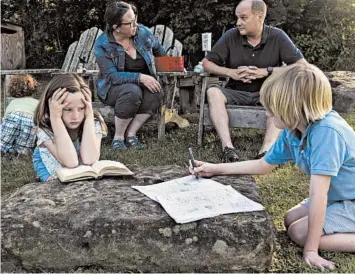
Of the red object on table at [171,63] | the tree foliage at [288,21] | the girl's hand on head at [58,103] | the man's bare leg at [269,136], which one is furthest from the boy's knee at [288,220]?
the tree foliage at [288,21]

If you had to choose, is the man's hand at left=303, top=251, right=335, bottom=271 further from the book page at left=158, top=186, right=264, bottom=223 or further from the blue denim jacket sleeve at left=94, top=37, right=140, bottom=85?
the blue denim jacket sleeve at left=94, top=37, right=140, bottom=85

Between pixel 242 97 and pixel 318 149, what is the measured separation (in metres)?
2.46

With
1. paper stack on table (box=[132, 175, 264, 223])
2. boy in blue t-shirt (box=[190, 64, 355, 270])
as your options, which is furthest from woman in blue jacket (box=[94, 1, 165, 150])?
boy in blue t-shirt (box=[190, 64, 355, 270])

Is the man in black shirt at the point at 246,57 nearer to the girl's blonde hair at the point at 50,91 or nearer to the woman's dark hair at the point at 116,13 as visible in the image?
the woman's dark hair at the point at 116,13

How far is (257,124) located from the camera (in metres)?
4.61

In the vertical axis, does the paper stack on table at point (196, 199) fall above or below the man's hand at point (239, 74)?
below

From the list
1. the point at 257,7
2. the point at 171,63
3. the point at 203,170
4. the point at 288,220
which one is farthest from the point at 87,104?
the point at 257,7

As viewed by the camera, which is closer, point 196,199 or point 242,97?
point 196,199

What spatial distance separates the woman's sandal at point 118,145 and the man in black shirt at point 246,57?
810 mm

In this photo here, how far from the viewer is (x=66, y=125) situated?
129 inches

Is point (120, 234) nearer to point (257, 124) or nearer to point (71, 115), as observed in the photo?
point (71, 115)

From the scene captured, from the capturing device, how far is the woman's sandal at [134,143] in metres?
4.78

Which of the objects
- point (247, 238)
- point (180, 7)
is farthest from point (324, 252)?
point (180, 7)

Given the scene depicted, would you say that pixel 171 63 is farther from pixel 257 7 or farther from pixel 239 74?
pixel 257 7
